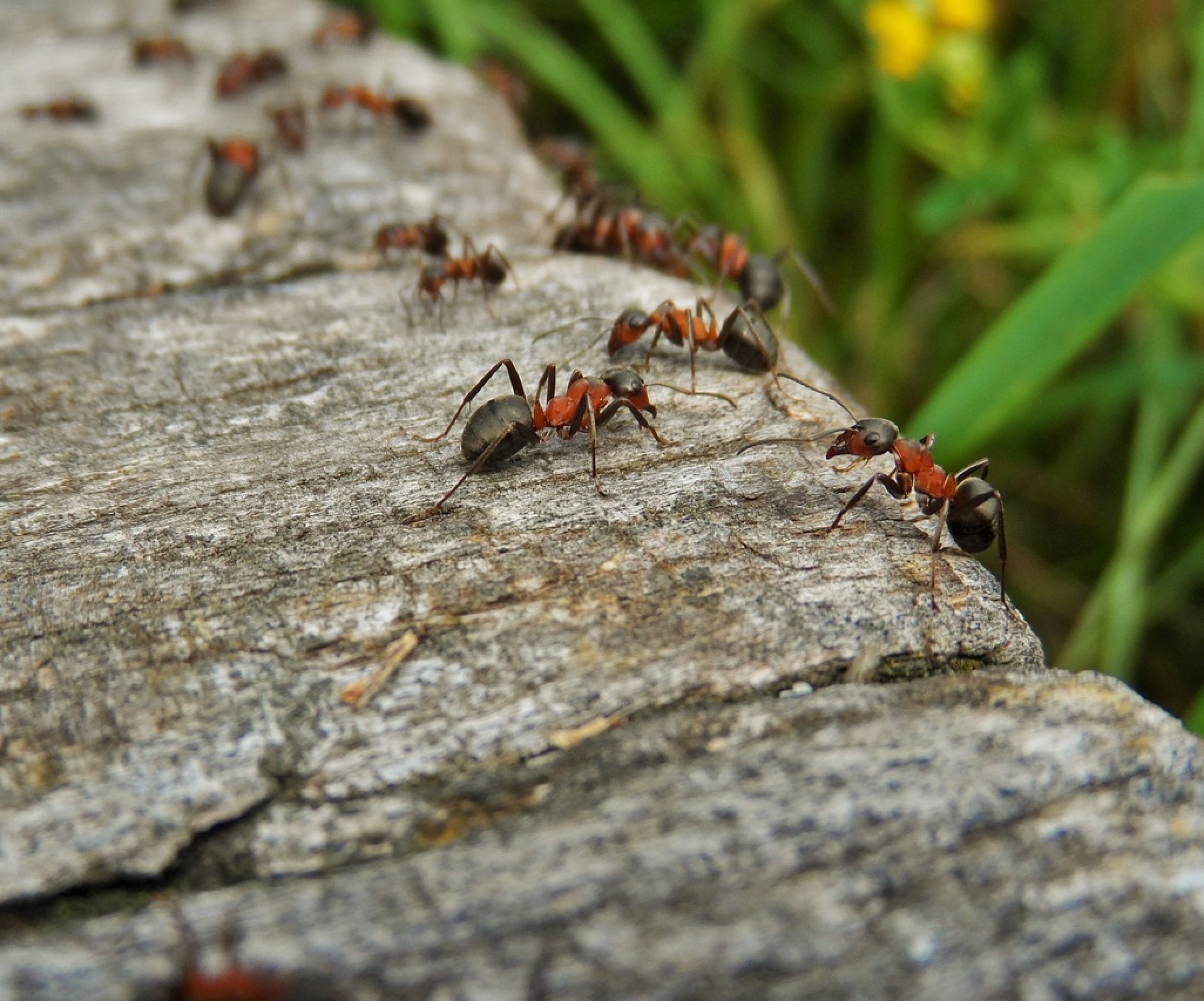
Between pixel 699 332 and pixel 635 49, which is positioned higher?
pixel 635 49

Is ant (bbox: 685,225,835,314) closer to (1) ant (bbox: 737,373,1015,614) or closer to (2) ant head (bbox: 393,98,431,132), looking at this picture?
(2) ant head (bbox: 393,98,431,132)

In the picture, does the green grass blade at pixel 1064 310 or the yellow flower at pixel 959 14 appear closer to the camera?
the green grass blade at pixel 1064 310

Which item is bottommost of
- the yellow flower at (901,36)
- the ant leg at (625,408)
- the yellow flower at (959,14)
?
the ant leg at (625,408)

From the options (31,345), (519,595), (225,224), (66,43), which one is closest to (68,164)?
(225,224)

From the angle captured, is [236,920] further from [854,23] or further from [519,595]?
[854,23]

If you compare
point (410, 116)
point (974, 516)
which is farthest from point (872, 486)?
point (410, 116)

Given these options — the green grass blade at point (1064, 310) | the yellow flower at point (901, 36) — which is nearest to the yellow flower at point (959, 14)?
the yellow flower at point (901, 36)

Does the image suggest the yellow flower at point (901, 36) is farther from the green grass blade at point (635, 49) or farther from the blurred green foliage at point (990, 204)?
the green grass blade at point (635, 49)

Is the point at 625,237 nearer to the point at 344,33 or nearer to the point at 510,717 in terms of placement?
the point at 344,33
